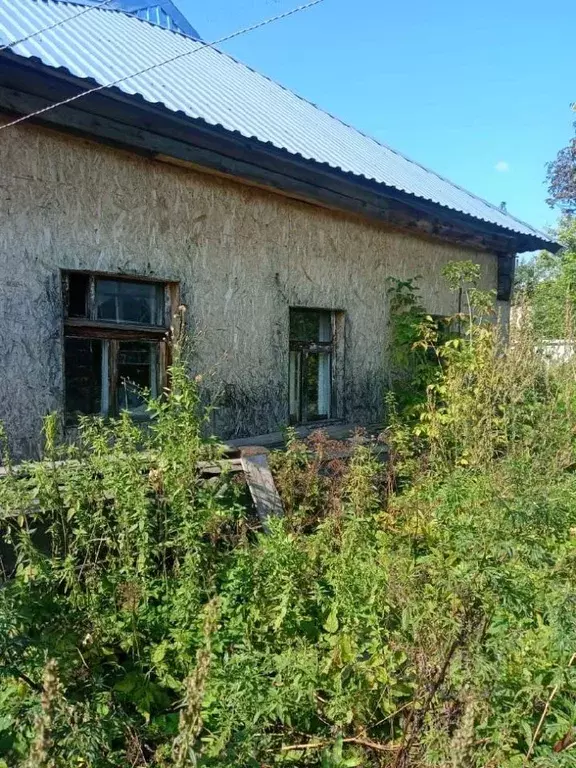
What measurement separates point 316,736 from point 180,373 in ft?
6.15

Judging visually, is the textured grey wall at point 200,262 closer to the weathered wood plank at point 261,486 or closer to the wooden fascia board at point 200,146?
the wooden fascia board at point 200,146

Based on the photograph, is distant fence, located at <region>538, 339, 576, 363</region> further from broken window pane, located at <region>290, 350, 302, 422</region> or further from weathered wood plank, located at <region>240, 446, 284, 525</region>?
weathered wood plank, located at <region>240, 446, 284, 525</region>

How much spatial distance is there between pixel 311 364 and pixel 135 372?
2.17 m

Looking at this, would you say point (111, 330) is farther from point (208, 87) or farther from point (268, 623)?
point (208, 87)

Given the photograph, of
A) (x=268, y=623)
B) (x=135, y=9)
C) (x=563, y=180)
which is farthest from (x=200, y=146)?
(x=563, y=180)

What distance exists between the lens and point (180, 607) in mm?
2863

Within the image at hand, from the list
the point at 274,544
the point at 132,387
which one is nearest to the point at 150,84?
the point at 132,387

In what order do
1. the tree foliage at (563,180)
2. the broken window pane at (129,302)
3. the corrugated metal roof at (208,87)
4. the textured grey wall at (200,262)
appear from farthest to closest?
1. the tree foliage at (563,180)
2. the corrugated metal roof at (208,87)
3. the broken window pane at (129,302)
4. the textured grey wall at (200,262)

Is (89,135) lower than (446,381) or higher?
higher

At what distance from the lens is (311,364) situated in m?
6.64

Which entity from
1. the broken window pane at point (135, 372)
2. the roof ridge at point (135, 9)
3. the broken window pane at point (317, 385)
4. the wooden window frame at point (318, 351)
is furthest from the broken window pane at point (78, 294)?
the roof ridge at point (135, 9)

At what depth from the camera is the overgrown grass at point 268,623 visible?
2.14 meters

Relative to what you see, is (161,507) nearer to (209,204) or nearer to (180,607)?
(180,607)

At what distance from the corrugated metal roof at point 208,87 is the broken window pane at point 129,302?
1381 mm
